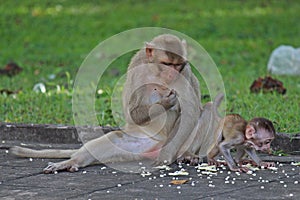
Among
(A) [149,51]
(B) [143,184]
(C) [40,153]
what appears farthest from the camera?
(C) [40,153]

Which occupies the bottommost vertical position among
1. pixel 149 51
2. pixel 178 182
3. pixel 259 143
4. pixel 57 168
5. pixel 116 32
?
pixel 178 182

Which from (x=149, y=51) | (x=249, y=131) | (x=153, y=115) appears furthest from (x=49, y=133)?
(x=249, y=131)

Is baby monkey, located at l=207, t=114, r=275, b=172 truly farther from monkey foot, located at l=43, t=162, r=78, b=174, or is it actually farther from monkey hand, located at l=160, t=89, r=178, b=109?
monkey foot, located at l=43, t=162, r=78, b=174

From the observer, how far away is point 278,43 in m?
13.1

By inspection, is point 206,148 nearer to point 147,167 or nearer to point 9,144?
point 147,167

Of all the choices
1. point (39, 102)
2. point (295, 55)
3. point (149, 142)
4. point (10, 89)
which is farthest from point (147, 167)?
point (295, 55)

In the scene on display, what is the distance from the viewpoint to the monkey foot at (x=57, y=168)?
20.7 feet

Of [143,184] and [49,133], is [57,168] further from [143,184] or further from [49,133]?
[49,133]

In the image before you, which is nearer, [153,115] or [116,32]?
[153,115]

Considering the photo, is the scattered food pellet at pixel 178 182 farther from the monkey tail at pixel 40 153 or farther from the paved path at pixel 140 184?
the monkey tail at pixel 40 153

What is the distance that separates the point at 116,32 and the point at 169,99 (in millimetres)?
7661

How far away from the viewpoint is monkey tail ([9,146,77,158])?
270 inches

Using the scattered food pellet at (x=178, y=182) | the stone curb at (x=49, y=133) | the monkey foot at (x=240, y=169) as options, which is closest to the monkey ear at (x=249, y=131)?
the monkey foot at (x=240, y=169)

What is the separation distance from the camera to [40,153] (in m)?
6.88
